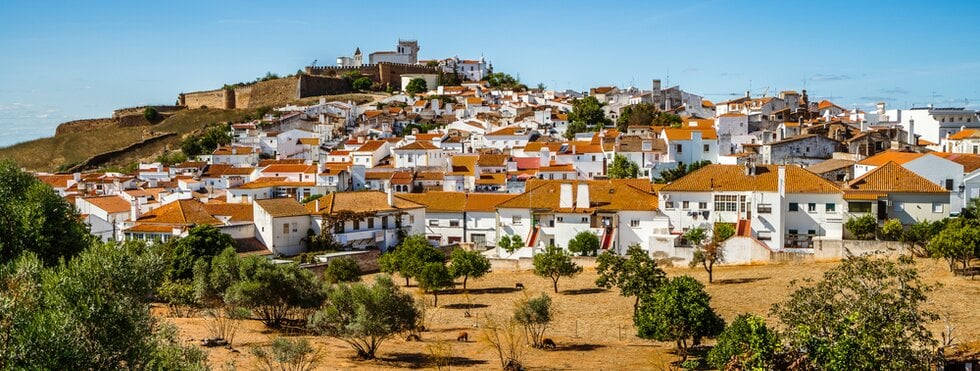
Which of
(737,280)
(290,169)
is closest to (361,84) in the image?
(290,169)

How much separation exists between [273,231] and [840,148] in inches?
1302

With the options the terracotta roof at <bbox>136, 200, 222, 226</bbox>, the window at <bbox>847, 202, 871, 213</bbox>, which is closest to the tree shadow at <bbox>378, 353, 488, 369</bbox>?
the terracotta roof at <bbox>136, 200, 222, 226</bbox>

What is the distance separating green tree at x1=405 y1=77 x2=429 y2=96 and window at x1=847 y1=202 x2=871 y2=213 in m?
68.7

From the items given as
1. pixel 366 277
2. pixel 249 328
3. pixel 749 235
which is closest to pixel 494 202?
pixel 366 277

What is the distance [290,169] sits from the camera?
52.4m

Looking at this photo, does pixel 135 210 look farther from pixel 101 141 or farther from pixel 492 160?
pixel 101 141

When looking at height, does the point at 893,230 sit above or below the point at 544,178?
below

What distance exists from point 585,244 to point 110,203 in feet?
78.5

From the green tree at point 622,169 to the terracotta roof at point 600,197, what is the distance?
30.1 feet

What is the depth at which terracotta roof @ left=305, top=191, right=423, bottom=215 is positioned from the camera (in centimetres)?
3891

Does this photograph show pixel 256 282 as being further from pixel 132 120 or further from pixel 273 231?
pixel 132 120

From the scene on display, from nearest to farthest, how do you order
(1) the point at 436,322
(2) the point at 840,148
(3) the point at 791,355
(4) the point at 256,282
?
(3) the point at 791,355 → (4) the point at 256,282 → (1) the point at 436,322 → (2) the point at 840,148

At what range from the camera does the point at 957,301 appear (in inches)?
912

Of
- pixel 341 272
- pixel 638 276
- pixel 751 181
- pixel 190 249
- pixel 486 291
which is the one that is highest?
pixel 751 181
